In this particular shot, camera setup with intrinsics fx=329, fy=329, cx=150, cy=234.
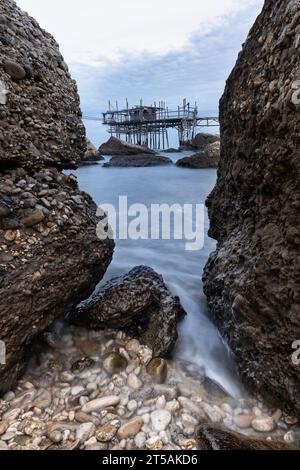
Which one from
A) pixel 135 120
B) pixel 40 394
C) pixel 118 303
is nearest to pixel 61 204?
pixel 118 303

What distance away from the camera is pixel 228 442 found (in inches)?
91.8

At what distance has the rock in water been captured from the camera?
7.55 ft

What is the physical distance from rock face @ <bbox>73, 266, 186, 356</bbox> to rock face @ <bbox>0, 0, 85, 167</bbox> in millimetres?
1564

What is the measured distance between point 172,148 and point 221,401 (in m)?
40.5

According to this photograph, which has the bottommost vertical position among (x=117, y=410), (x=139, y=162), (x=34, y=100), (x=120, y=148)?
(x=117, y=410)

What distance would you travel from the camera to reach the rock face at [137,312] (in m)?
3.53

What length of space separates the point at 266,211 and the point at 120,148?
30.6 meters

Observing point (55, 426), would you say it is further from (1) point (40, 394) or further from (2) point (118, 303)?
(2) point (118, 303)

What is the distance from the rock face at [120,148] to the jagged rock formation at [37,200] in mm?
27707

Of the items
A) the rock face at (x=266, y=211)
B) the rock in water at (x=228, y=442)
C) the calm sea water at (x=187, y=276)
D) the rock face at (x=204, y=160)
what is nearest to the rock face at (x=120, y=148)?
the rock face at (x=204, y=160)

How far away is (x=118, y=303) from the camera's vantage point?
3670mm

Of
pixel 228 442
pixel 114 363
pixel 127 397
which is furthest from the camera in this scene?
pixel 114 363

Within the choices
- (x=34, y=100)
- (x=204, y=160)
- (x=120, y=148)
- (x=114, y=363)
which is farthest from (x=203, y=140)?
(x=114, y=363)

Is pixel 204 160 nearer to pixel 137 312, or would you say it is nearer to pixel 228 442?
pixel 137 312
